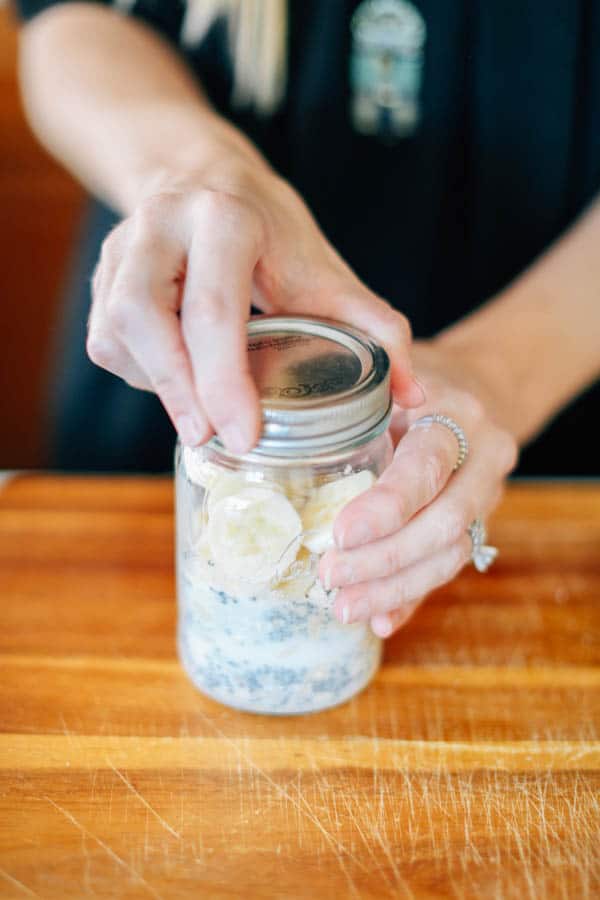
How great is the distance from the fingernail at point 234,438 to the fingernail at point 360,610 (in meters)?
0.14

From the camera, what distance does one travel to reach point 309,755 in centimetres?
69

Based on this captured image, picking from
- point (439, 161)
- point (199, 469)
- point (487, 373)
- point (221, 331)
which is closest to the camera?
point (221, 331)

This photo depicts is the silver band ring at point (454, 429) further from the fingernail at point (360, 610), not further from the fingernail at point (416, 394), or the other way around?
the fingernail at point (360, 610)

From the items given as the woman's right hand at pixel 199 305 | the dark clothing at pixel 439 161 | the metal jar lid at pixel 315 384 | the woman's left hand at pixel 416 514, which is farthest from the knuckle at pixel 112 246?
the dark clothing at pixel 439 161

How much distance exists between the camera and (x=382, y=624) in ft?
2.21

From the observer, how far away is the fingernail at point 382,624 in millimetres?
673

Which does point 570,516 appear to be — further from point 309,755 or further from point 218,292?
point 218,292

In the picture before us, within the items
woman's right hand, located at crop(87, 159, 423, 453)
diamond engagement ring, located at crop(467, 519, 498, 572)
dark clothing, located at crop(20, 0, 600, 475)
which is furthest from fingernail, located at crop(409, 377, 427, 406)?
dark clothing, located at crop(20, 0, 600, 475)

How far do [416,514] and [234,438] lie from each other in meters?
0.16

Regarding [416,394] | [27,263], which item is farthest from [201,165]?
[27,263]

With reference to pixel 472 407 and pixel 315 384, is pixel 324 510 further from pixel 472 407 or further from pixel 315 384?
pixel 472 407

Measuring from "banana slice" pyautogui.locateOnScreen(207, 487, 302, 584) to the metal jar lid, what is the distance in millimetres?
37

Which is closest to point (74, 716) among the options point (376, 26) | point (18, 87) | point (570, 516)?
point (570, 516)

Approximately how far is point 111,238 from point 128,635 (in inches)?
13.8
